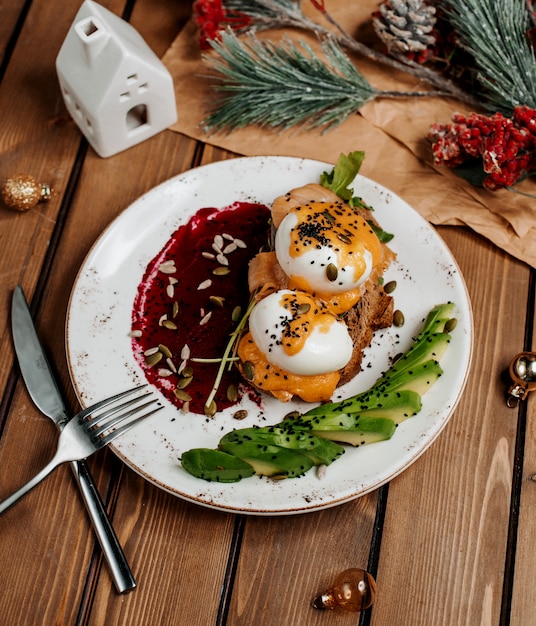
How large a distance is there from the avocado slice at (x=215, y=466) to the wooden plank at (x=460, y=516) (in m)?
0.47

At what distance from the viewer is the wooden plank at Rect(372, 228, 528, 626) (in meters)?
2.05

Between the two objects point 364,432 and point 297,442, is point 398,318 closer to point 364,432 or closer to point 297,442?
point 364,432

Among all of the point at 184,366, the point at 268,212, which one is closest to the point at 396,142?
the point at 268,212

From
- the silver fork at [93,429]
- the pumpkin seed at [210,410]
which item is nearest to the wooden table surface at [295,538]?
the silver fork at [93,429]

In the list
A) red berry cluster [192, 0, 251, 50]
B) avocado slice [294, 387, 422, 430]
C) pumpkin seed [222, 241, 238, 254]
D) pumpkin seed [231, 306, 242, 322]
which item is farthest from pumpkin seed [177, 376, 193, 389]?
red berry cluster [192, 0, 251, 50]

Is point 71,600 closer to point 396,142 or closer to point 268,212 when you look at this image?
point 268,212

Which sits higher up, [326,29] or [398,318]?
[326,29]

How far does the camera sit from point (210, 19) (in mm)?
2762

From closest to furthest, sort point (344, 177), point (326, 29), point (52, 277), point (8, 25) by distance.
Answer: point (344, 177) < point (52, 277) < point (326, 29) < point (8, 25)

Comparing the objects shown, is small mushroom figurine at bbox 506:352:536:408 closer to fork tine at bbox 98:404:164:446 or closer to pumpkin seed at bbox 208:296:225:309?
pumpkin seed at bbox 208:296:225:309

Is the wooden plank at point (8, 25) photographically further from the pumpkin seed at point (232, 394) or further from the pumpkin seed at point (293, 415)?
the pumpkin seed at point (293, 415)

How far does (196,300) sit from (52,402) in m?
0.53

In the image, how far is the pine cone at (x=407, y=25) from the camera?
2.65m

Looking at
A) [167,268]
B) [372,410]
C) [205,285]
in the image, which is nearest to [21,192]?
[167,268]
